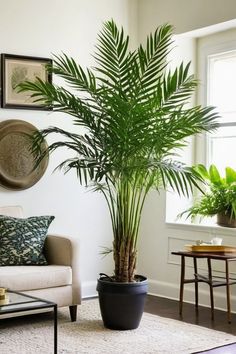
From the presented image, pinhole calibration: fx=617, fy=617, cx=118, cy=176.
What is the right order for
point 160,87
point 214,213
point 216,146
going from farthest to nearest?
point 216,146 → point 214,213 → point 160,87

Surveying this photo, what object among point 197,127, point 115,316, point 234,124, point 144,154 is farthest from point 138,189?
point 234,124

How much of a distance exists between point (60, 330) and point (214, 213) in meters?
1.63

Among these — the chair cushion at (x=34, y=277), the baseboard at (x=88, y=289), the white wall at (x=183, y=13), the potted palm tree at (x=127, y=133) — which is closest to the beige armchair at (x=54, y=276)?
the chair cushion at (x=34, y=277)

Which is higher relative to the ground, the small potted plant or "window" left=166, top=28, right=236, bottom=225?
"window" left=166, top=28, right=236, bottom=225

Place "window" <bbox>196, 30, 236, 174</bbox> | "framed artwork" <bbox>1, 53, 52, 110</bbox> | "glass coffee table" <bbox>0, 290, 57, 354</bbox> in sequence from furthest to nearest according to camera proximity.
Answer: "window" <bbox>196, 30, 236, 174</bbox>
"framed artwork" <bbox>1, 53, 52, 110</bbox>
"glass coffee table" <bbox>0, 290, 57, 354</bbox>

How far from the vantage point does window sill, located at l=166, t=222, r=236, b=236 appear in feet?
16.4

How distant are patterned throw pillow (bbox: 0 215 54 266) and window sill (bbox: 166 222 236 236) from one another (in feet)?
4.41

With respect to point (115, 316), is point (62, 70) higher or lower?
higher

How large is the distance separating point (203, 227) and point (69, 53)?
192 centimetres

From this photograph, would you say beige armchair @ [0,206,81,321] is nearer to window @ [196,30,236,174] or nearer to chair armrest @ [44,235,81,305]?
chair armrest @ [44,235,81,305]

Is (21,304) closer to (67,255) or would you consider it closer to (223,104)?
(67,255)

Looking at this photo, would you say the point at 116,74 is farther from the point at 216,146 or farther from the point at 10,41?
the point at 216,146

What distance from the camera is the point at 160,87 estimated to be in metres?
Answer: 4.19

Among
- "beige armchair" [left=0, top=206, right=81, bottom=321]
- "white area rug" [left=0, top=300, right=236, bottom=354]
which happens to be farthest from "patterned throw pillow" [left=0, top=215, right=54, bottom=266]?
"white area rug" [left=0, top=300, right=236, bottom=354]
